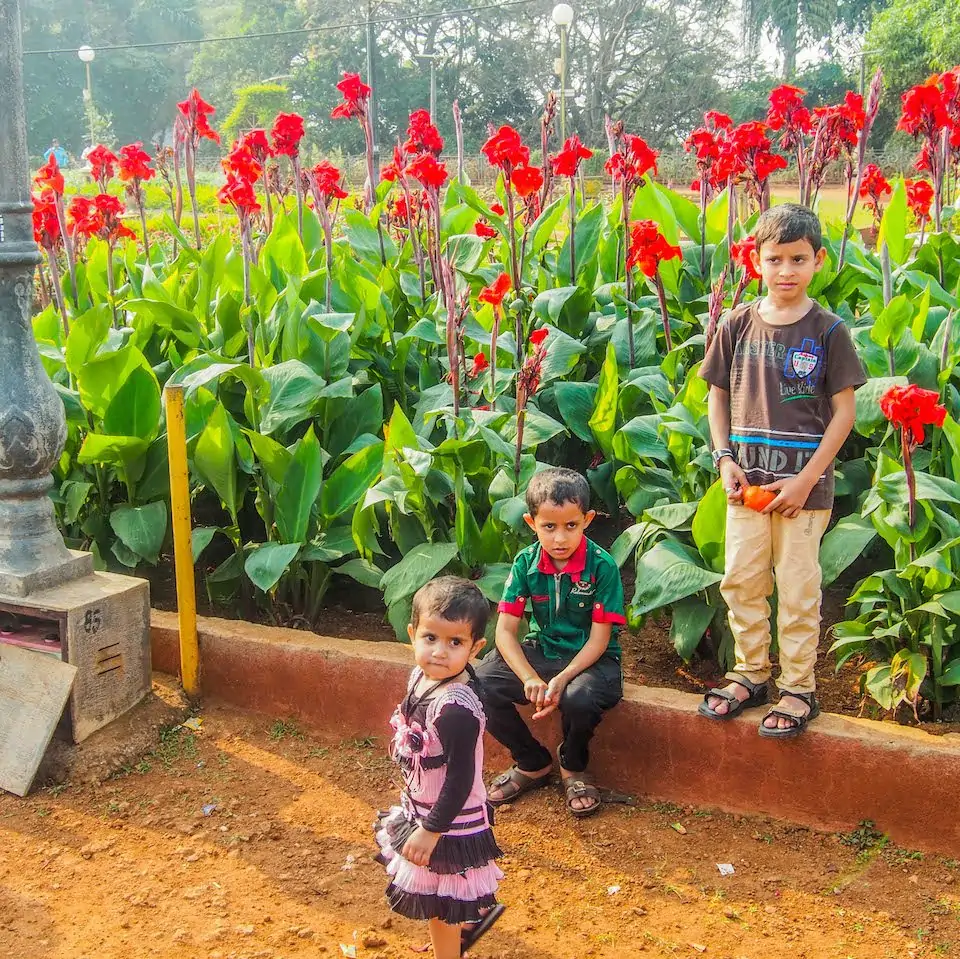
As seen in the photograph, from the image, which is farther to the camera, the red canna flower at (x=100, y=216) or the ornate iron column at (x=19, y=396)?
the red canna flower at (x=100, y=216)

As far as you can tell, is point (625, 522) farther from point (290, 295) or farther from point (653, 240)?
point (290, 295)

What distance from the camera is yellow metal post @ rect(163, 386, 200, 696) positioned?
3211mm

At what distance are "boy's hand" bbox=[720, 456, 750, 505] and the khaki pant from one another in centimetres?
4

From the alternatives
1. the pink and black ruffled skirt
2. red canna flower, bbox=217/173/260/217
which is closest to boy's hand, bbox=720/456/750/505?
the pink and black ruffled skirt

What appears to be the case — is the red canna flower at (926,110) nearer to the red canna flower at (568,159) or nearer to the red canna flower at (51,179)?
the red canna flower at (568,159)

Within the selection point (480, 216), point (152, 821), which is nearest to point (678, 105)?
point (480, 216)

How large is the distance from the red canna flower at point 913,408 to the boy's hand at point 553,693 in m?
0.93

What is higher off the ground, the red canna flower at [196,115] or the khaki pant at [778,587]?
the red canna flower at [196,115]

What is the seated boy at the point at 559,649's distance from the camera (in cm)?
269

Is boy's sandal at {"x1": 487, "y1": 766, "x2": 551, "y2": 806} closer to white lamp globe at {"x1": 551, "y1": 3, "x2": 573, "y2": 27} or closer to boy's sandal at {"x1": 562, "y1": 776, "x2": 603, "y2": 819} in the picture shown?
boy's sandal at {"x1": 562, "y1": 776, "x2": 603, "y2": 819}

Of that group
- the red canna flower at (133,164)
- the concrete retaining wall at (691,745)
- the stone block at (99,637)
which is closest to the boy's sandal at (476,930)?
the concrete retaining wall at (691,745)

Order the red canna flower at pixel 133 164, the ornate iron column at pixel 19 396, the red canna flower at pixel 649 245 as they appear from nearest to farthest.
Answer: the ornate iron column at pixel 19 396 → the red canna flower at pixel 649 245 → the red canna flower at pixel 133 164

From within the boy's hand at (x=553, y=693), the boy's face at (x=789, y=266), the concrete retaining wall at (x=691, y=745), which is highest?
the boy's face at (x=789, y=266)

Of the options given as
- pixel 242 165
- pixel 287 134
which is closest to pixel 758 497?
pixel 242 165
